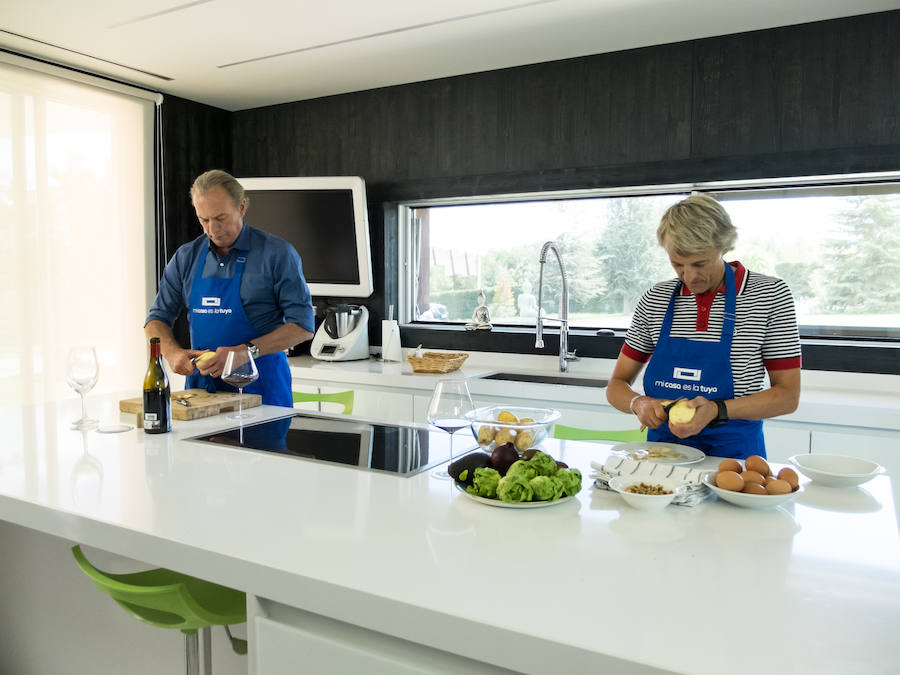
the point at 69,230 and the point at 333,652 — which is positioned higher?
the point at 69,230

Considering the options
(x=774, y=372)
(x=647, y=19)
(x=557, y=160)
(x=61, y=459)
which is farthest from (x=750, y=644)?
(x=557, y=160)

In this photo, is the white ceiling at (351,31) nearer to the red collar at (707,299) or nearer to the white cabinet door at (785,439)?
the red collar at (707,299)

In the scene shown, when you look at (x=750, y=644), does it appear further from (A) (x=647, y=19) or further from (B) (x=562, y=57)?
(B) (x=562, y=57)

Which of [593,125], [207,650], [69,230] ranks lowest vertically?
[207,650]

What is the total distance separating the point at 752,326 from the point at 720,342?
9 cm

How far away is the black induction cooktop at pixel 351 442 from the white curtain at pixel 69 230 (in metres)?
2.30

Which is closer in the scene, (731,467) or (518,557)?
(518,557)

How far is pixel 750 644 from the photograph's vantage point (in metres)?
0.81

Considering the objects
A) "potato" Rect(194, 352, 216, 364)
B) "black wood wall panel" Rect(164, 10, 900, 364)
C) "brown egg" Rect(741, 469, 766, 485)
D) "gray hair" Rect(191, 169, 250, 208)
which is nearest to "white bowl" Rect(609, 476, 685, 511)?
"brown egg" Rect(741, 469, 766, 485)

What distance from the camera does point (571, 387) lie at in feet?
9.84

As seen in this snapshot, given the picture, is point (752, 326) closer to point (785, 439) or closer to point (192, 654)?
point (785, 439)

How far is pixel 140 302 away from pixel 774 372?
358 centimetres

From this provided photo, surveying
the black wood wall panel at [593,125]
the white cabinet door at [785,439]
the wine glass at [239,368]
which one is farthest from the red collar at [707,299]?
the black wood wall panel at [593,125]

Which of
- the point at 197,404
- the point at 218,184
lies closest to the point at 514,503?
the point at 197,404
